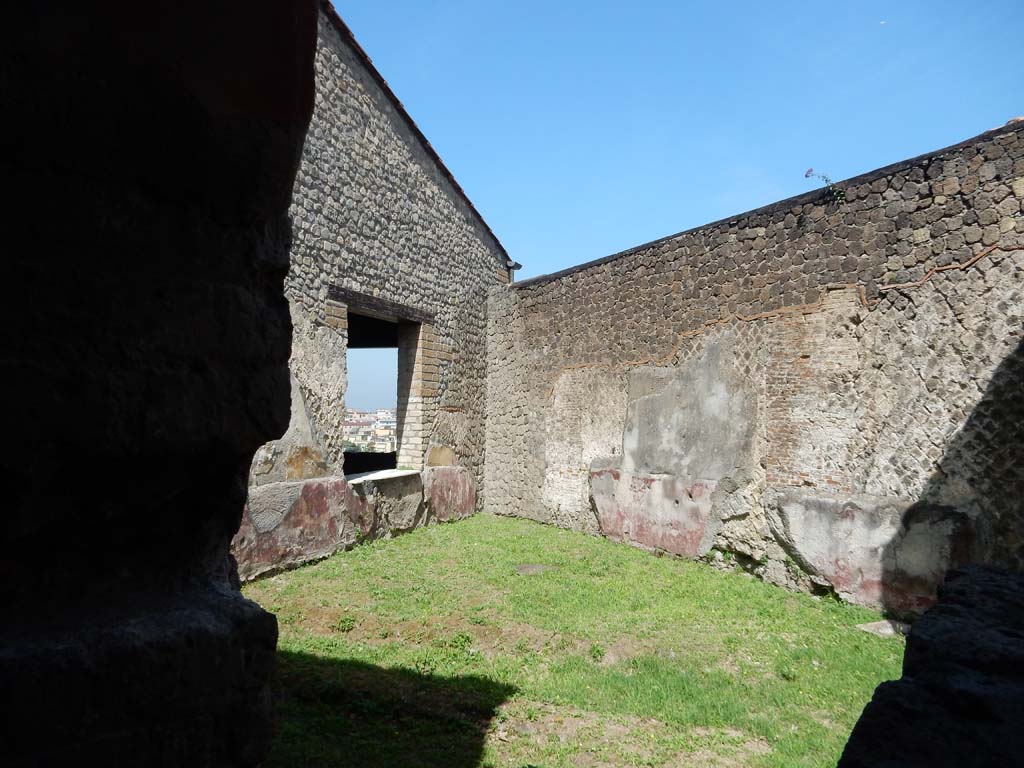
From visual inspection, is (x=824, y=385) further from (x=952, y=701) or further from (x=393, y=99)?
(x=393, y=99)

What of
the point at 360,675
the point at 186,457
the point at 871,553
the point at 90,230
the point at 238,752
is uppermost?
the point at 90,230

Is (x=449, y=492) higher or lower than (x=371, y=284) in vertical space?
lower

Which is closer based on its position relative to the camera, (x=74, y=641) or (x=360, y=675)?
(x=74, y=641)

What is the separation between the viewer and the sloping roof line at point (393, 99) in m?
6.41

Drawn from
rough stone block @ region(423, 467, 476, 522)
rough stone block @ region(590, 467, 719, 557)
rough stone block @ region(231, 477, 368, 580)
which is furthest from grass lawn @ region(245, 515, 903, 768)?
rough stone block @ region(423, 467, 476, 522)

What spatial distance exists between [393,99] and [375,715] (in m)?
6.39

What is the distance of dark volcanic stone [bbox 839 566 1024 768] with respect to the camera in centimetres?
94

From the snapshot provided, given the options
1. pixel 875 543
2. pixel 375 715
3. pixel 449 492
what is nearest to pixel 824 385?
pixel 875 543

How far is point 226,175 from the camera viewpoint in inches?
38.7

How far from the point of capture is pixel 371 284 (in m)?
7.10

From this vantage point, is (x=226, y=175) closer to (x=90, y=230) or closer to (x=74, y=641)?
(x=90, y=230)

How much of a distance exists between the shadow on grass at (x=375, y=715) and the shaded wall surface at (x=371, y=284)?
2373 millimetres

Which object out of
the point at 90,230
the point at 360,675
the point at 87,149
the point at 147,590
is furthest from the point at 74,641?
the point at 360,675

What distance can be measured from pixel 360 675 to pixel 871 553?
3555 millimetres
